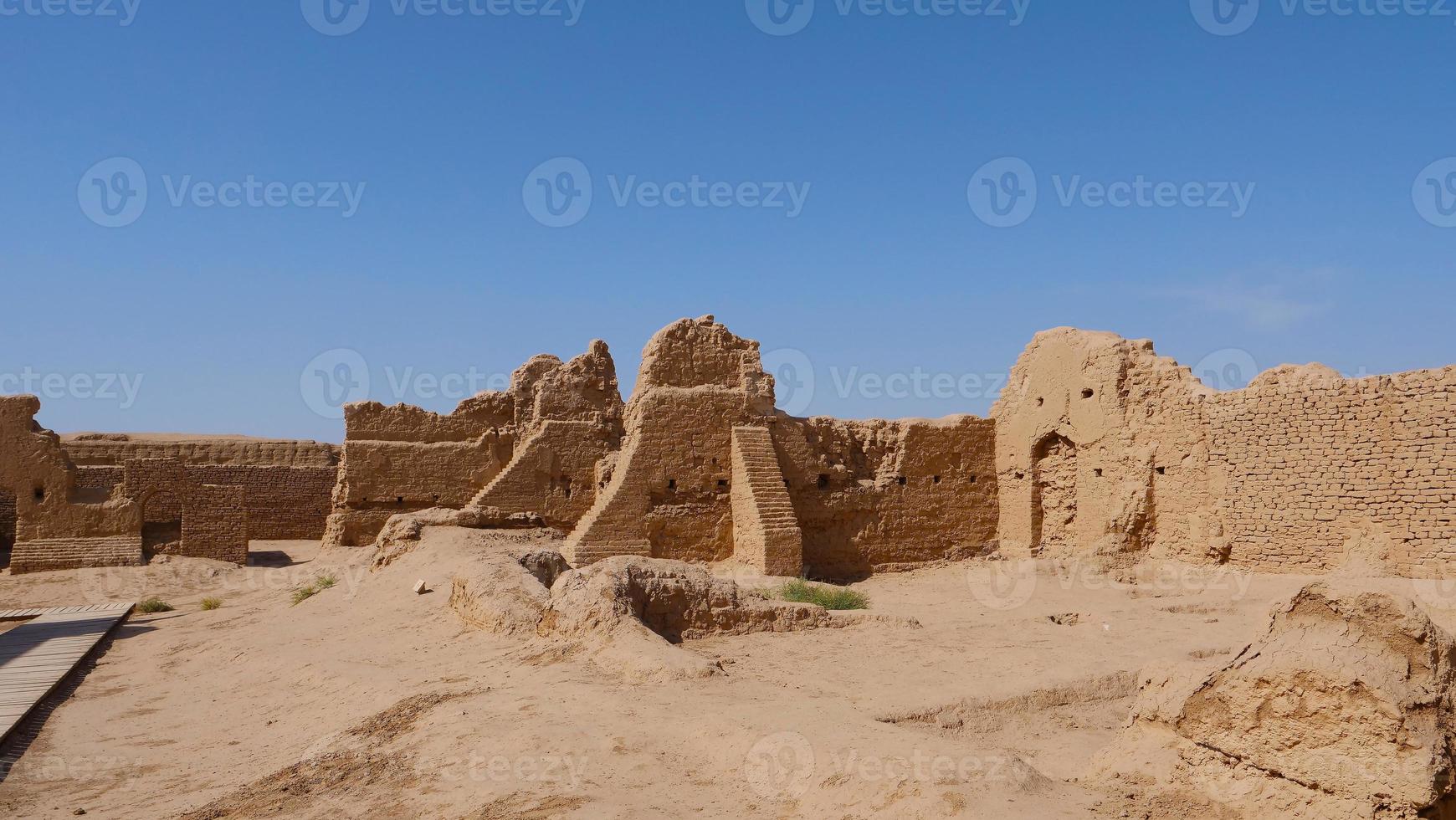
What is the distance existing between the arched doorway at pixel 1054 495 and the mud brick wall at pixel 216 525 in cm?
1380

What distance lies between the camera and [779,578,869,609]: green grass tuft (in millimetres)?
10664

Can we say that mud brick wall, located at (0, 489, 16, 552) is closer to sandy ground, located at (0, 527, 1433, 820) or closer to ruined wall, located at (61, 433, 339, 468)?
ruined wall, located at (61, 433, 339, 468)

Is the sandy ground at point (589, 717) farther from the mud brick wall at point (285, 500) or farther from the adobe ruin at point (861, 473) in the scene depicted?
the mud brick wall at point (285, 500)

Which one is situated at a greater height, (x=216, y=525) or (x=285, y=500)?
(x=285, y=500)

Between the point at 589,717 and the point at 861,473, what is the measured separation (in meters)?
10.5

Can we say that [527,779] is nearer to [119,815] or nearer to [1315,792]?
[119,815]

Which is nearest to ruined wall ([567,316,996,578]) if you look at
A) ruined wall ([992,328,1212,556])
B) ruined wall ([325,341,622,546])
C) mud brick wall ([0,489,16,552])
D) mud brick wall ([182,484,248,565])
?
ruined wall ([992,328,1212,556])

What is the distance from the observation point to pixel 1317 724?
4102 millimetres

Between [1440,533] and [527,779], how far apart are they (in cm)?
1023

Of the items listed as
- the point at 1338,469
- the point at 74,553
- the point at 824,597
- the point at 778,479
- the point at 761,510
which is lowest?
the point at 74,553

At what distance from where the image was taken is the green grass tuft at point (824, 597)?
10.7m

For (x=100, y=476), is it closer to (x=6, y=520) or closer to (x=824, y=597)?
(x=6, y=520)

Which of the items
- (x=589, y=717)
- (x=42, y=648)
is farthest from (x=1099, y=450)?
(x=42, y=648)

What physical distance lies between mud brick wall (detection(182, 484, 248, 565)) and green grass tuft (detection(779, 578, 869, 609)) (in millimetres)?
11229
